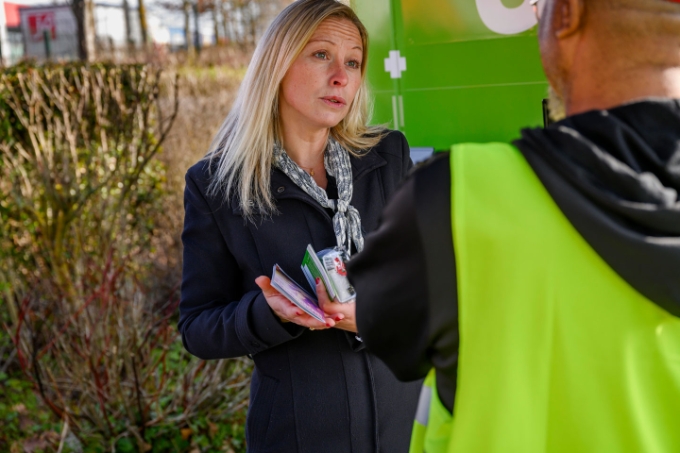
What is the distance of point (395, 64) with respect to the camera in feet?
Answer: 10.8

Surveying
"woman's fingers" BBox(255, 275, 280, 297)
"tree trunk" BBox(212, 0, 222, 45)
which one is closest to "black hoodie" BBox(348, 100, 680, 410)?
"woman's fingers" BBox(255, 275, 280, 297)

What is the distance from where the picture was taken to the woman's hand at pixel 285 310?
5.87ft

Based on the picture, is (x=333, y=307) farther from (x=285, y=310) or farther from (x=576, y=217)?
(x=576, y=217)

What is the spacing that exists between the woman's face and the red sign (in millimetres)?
21740

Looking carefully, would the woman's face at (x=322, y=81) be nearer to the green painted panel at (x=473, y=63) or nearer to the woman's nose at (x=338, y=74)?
the woman's nose at (x=338, y=74)

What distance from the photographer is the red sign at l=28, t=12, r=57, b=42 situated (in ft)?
71.7

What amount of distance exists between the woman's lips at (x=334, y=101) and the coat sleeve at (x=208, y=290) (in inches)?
18.8

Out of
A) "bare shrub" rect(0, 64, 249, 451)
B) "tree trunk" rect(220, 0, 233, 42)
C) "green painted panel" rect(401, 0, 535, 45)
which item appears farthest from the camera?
"tree trunk" rect(220, 0, 233, 42)

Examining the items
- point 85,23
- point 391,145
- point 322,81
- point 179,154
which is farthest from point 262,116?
point 85,23

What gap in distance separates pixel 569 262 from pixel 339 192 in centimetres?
120

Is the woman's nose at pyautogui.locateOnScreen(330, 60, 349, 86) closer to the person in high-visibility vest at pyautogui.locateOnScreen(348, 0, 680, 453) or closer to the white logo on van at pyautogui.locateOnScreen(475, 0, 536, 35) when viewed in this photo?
the white logo on van at pyautogui.locateOnScreen(475, 0, 536, 35)

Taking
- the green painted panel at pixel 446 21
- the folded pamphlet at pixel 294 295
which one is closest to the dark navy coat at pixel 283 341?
the folded pamphlet at pixel 294 295

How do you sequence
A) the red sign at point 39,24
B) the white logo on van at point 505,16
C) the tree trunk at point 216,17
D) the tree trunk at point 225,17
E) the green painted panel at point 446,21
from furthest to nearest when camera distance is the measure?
the tree trunk at point 225,17, the tree trunk at point 216,17, the red sign at point 39,24, the green painted panel at point 446,21, the white logo on van at point 505,16

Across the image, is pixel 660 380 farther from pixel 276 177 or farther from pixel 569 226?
pixel 276 177
